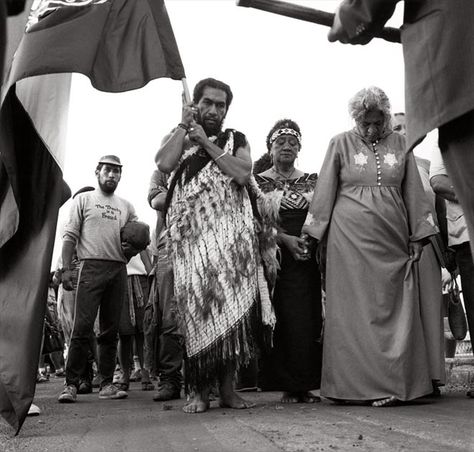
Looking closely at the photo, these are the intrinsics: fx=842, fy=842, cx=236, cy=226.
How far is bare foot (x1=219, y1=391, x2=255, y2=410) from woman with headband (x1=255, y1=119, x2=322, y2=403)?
22.5 inches

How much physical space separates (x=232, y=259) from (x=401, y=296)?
1.22 metres

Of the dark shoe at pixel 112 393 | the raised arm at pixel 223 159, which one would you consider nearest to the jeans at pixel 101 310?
the dark shoe at pixel 112 393

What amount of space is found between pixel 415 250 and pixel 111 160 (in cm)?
342

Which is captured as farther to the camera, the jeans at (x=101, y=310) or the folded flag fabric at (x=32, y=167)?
the jeans at (x=101, y=310)

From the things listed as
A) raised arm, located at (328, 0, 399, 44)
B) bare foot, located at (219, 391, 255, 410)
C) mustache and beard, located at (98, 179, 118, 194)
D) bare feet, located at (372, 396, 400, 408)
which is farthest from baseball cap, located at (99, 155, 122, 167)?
raised arm, located at (328, 0, 399, 44)

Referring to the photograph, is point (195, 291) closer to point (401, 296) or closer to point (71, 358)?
point (401, 296)

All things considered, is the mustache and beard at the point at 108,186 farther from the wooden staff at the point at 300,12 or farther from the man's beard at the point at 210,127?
the wooden staff at the point at 300,12

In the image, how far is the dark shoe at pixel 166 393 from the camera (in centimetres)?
654

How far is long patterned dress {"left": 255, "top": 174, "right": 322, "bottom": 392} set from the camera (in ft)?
19.0

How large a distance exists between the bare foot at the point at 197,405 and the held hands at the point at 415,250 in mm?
1666

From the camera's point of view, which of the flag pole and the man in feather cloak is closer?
the man in feather cloak

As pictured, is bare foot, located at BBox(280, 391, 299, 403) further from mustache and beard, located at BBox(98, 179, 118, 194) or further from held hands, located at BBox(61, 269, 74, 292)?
mustache and beard, located at BBox(98, 179, 118, 194)

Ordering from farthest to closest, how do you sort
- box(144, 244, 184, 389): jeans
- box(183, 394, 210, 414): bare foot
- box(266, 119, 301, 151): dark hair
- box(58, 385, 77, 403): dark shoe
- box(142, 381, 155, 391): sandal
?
box(142, 381, 155, 391): sandal < box(144, 244, 184, 389): jeans < box(58, 385, 77, 403): dark shoe < box(266, 119, 301, 151): dark hair < box(183, 394, 210, 414): bare foot

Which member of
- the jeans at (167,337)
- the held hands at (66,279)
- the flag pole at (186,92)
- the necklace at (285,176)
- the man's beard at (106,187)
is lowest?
the jeans at (167,337)
